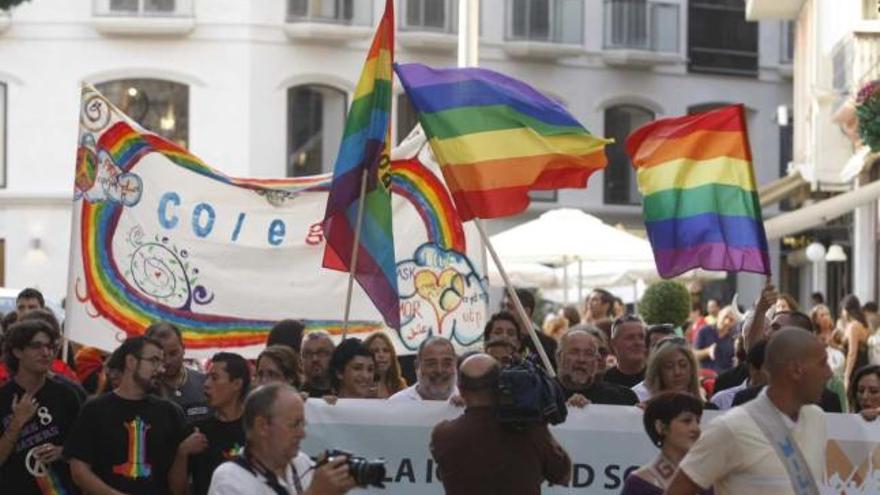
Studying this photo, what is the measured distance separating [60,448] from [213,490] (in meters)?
3.19

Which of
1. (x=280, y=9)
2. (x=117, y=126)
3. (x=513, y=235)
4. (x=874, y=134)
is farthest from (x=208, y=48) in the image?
(x=117, y=126)

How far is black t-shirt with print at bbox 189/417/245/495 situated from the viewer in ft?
33.9

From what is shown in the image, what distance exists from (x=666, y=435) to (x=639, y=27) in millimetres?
39977

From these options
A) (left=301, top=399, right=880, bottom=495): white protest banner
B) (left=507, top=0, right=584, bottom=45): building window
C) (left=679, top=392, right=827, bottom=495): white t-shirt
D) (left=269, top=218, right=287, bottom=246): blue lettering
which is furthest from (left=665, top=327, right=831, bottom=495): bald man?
(left=507, top=0, right=584, bottom=45): building window

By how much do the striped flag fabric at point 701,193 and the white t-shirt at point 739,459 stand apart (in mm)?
5097

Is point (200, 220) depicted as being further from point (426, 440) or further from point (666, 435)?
point (666, 435)

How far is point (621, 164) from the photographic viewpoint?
48812 mm

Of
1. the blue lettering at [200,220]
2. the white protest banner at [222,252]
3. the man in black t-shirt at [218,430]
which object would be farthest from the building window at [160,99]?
the man in black t-shirt at [218,430]

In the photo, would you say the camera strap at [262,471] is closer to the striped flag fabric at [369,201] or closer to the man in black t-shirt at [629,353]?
the striped flag fabric at [369,201]

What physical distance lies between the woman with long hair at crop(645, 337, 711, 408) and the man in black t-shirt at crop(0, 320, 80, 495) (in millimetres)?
2736

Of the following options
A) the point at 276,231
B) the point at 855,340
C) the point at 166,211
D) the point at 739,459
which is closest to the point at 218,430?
the point at 739,459

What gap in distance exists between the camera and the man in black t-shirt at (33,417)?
1068cm

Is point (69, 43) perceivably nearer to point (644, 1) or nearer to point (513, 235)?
point (644, 1)

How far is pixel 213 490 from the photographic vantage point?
765 cm
